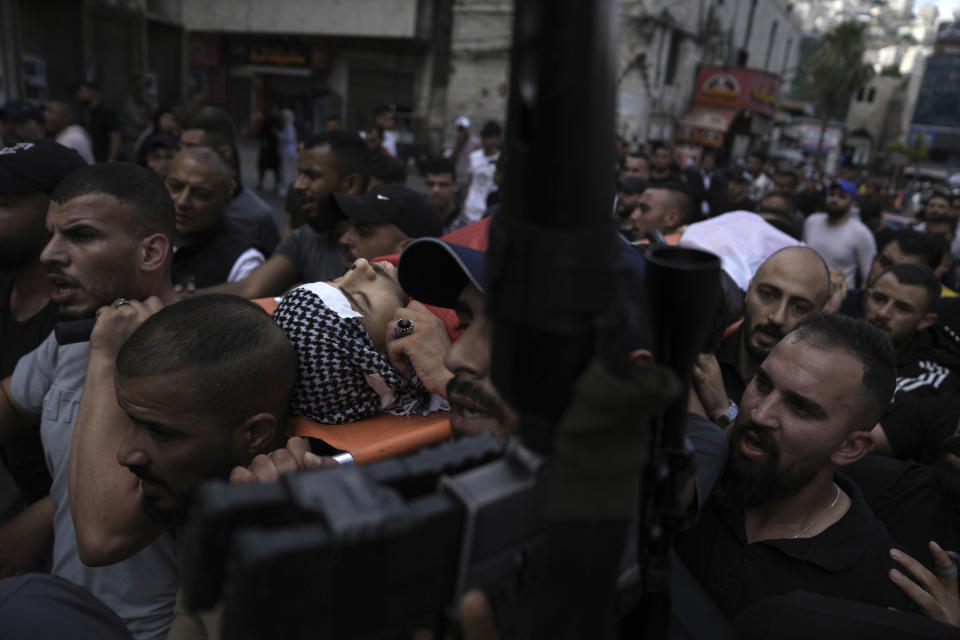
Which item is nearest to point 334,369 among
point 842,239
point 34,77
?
point 842,239

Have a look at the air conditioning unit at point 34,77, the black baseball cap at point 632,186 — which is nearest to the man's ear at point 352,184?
the black baseball cap at point 632,186

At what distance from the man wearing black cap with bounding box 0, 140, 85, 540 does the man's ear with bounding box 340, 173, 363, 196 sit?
1.77 meters

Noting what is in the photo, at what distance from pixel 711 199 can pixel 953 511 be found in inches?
305

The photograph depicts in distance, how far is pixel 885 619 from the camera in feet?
3.39

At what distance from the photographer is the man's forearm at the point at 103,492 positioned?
1.66 metres

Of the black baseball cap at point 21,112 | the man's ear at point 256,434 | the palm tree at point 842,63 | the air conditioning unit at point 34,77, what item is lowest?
the man's ear at point 256,434

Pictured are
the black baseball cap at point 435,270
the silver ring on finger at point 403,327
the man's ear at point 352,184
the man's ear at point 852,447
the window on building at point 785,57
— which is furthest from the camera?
the window on building at point 785,57

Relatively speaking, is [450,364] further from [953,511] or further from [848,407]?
[953,511]

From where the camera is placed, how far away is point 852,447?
204 centimetres

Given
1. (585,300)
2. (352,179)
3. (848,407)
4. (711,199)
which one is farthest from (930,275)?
(711,199)

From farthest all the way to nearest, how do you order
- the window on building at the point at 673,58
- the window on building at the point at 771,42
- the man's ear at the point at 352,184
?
the window on building at the point at 771,42 → the window on building at the point at 673,58 → the man's ear at the point at 352,184

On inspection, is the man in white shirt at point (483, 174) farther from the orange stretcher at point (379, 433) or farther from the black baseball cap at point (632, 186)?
the orange stretcher at point (379, 433)

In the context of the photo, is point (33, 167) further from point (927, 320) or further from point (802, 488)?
point (927, 320)

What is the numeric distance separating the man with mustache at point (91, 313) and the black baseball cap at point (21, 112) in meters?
5.44
